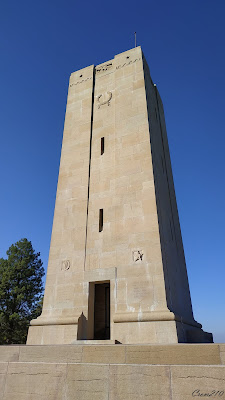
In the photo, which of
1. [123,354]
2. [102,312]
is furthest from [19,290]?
[123,354]

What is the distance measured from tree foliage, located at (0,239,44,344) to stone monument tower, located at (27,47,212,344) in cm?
1978

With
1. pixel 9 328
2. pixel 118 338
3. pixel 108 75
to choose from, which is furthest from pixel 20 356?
pixel 9 328

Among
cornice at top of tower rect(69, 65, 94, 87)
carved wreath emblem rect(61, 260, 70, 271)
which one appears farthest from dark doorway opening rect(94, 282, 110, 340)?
cornice at top of tower rect(69, 65, 94, 87)

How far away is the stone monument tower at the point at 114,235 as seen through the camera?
13.5 m

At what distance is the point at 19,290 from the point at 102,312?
20105 millimetres

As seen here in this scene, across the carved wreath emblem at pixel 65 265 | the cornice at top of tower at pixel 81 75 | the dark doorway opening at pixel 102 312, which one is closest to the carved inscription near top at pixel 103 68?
the cornice at top of tower at pixel 81 75

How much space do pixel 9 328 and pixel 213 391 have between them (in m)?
30.7

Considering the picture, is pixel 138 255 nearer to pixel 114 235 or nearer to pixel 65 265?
pixel 114 235

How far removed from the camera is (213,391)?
680 cm

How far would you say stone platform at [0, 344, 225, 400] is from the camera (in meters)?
7.15

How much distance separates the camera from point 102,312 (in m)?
17.0

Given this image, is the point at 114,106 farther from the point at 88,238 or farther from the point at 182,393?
the point at 182,393

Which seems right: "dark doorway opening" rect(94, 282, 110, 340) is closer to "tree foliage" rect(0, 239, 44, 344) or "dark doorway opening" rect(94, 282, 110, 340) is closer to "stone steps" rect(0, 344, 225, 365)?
"stone steps" rect(0, 344, 225, 365)

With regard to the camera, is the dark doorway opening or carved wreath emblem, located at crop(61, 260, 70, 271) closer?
carved wreath emblem, located at crop(61, 260, 70, 271)
